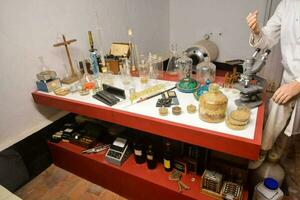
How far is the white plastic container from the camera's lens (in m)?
1.17

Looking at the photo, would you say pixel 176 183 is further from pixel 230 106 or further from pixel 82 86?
pixel 82 86

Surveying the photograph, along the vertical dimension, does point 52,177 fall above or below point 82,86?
below

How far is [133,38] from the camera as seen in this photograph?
2.34m

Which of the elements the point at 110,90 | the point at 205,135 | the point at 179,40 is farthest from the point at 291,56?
the point at 179,40

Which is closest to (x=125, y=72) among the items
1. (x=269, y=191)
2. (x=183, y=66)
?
(x=183, y=66)

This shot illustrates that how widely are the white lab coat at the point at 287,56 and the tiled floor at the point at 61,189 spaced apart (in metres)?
1.06

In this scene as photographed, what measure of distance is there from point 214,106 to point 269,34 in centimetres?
68

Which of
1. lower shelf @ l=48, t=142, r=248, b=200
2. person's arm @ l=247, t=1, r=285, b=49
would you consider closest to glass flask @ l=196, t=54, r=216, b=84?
person's arm @ l=247, t=1, r=285, b=49

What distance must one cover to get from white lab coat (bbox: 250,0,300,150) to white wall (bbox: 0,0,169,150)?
133 centimetres

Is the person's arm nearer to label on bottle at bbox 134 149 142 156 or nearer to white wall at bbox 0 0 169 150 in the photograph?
label on bottle at bbox 134 149 142 156

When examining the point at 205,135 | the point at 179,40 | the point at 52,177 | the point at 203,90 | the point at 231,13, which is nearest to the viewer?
the point at 205,135

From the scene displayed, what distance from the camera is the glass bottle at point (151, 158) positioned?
4.30 feet

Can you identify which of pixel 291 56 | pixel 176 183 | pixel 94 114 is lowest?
pixel 176 183

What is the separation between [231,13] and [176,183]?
7.12ft
